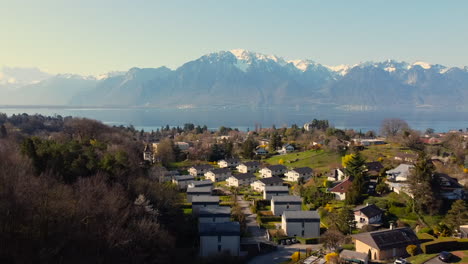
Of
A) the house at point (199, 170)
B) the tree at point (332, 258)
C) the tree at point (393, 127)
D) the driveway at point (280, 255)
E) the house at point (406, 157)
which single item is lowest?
the driveway at point (280, 255)

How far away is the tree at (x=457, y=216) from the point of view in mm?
20750

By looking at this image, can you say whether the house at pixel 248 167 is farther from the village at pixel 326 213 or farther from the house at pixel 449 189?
the house at pixel 449 189

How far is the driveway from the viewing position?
18203 millimetres

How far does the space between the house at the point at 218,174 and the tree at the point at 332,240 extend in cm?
1909

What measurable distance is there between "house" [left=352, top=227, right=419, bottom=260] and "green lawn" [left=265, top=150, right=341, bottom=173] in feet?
62.7

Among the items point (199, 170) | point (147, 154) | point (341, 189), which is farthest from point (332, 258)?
point (147, 154)

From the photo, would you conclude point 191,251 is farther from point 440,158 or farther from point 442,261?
point 440,158

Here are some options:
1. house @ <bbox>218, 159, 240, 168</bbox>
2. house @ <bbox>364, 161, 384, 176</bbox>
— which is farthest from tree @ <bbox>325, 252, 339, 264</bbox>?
house @ <bbox>218, 159, 240, 168</bbox>

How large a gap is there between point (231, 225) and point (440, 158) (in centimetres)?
2820

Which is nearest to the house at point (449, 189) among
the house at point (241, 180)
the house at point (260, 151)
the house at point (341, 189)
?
the house at point (341, 189)

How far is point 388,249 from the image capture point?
17562mm

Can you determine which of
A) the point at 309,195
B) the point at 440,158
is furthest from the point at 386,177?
the point at 440,158

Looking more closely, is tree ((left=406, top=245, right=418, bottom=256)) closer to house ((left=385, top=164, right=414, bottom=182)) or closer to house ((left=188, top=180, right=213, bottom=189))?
house ((left=385, top=164, right=414, bottom=182))

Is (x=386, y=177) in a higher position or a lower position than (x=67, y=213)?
lower
